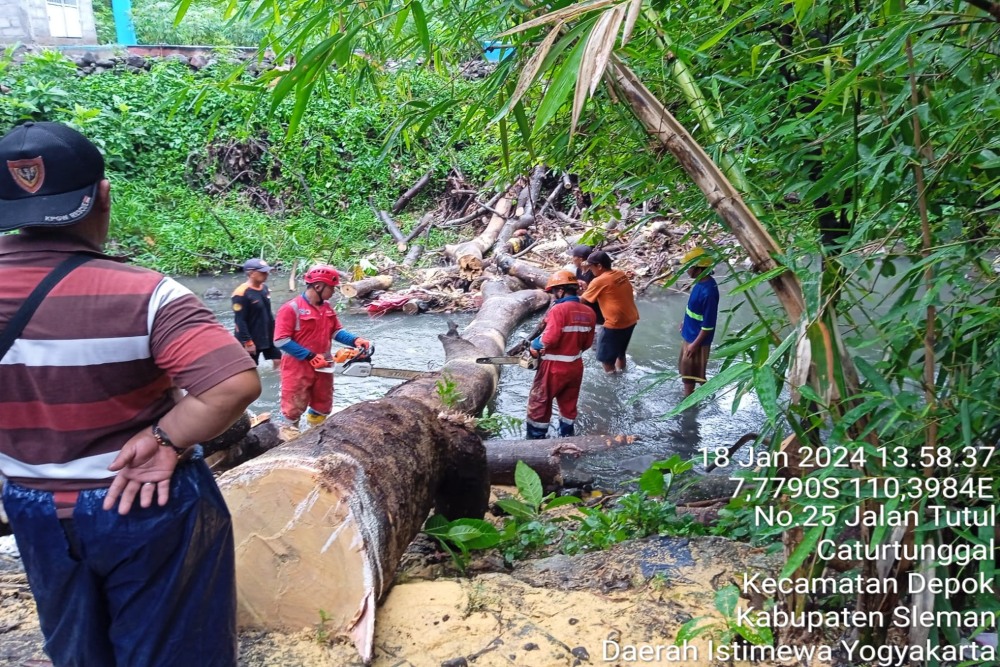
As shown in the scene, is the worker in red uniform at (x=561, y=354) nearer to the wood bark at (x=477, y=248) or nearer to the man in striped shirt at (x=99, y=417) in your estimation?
the man in striped shirt at (x=99, y=417)

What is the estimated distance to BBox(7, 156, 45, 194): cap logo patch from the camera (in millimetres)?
1684

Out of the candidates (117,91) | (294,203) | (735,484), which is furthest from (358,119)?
(735,484)

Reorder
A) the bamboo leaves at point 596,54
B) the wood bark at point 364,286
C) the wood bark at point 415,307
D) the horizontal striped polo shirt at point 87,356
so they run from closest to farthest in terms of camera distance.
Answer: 1. the bamboo leaves at point 596,54
2. the horizontal striped polo shirt at point 87,356
3. the wood bark at point 415,307
4. the wood bark at point 364,286

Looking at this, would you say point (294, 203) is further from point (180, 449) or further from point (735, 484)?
point (180, 449)

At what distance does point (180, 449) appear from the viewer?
1810mm

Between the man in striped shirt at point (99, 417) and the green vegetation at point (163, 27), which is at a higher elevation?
the green vegetation at point (163, 27)

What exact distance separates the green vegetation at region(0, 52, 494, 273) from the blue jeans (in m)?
12.2

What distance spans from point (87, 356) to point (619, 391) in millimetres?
6352

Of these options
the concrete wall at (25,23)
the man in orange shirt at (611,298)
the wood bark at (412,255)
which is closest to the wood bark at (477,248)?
the wood bark at (412,255)

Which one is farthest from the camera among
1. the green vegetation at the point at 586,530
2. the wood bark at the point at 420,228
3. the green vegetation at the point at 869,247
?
the wood bark at the point at 420,228

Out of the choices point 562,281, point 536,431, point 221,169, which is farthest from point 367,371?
point 221,169

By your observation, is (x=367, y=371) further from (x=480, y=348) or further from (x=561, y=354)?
(x=561, y=354)

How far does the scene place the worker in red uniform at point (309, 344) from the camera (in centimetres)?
621

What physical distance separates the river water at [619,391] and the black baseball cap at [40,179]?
3318 millimetres
